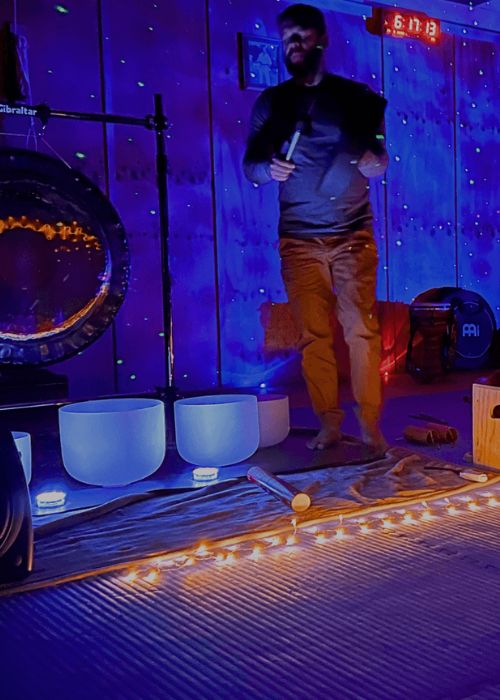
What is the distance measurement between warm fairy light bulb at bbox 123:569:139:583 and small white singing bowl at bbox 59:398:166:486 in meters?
0.40

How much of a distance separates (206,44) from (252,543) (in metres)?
2.65

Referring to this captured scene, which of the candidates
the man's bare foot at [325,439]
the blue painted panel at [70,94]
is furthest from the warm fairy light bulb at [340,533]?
the blue painted panel at [70,94]

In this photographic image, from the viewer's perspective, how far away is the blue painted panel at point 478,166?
13.8ft

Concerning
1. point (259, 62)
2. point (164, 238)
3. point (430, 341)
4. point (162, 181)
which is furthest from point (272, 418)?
point (259, 62)

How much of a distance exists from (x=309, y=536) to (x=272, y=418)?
70 cm

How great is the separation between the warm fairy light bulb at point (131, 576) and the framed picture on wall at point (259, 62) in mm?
2725

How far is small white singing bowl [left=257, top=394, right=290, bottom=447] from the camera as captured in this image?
199 cm

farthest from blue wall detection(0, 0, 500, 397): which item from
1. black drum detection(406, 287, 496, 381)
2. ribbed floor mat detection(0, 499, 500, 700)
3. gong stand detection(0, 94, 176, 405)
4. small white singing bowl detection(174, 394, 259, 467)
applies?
ribbed floor mat detection(0, 499, 500, 700)

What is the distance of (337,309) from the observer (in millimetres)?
2129

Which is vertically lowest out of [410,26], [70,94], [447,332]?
[447,332]

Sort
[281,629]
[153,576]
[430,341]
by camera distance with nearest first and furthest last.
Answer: [281,629]
[153,576]
[430,341]

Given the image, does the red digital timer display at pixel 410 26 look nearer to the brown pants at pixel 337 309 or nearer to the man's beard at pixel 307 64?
the man's beard at pixel 307 64

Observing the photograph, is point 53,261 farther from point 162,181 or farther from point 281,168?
point 281,168

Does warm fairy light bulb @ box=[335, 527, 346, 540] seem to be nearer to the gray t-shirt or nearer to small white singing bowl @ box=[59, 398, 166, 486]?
small white singing bowl @ box=[59, 398, 166, 486]
